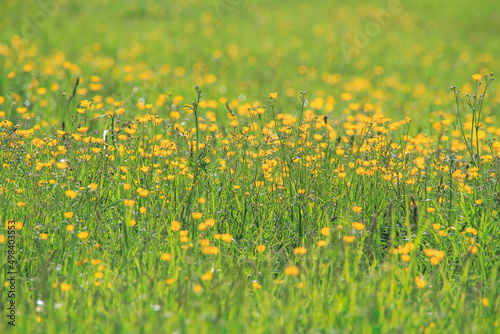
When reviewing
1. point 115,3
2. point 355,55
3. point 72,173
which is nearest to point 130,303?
point 72,173

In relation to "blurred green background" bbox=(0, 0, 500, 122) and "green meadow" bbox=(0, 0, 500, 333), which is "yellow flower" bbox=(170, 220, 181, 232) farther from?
"blurred green background" bbox=(0, 0, 500, 122)

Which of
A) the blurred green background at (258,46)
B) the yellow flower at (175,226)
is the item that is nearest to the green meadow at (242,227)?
the yellow flower at (175,226)

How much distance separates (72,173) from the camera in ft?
10.3

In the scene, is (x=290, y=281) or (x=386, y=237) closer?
(x=290, y=281)

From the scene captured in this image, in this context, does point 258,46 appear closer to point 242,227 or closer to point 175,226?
point 242,227

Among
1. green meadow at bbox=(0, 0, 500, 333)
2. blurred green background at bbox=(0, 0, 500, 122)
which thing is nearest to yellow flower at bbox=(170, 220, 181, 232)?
green meadow at bbox=(0, 0, 500, 333)

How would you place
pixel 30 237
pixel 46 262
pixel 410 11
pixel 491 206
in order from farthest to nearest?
pixel 410 11 < pixel 491 206 < pixel 30 237 < pixel 46 262

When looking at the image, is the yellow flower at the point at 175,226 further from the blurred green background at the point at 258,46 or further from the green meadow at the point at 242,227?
the blurred green background at the point at 258,46

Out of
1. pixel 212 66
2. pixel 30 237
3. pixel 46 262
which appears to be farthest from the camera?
pixel 212 66

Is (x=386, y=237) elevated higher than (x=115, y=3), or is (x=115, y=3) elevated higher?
(x=115, y=3)

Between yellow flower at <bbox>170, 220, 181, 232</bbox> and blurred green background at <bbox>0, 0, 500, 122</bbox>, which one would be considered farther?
blurred green background at <bbox>0, 0, 500, 122</bbox>

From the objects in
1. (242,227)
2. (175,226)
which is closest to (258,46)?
(242,227)

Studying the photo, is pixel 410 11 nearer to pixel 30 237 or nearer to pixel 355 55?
pixel 355 55

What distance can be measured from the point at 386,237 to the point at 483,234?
51 cm
